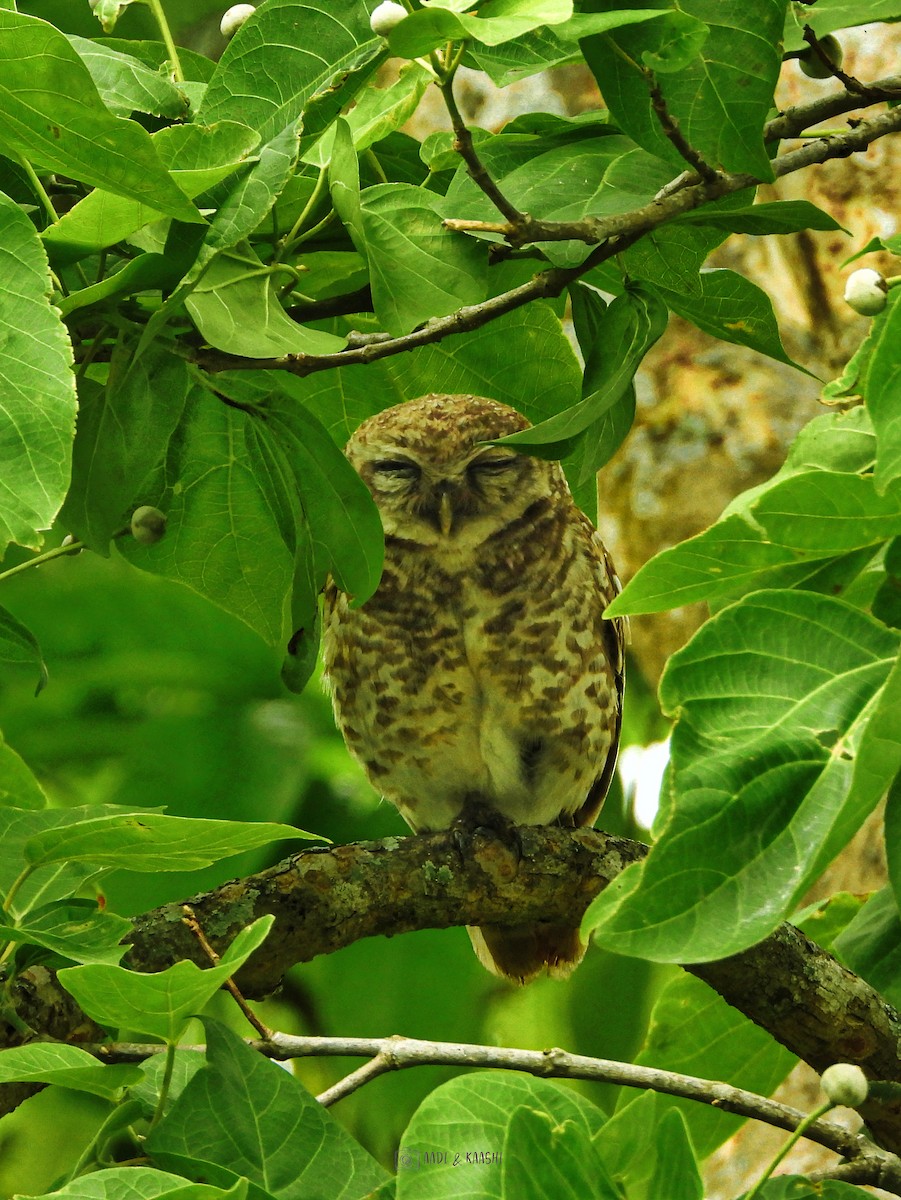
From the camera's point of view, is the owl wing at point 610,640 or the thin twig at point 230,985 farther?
the owl wing at point 610,640

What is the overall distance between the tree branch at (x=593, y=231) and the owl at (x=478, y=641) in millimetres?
955

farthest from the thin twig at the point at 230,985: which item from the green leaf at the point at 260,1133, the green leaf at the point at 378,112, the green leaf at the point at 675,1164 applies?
the green leaf at the point at 378,112

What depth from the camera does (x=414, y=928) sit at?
1403 millimetres

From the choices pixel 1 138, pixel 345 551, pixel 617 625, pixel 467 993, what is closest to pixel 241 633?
pixel 467 993

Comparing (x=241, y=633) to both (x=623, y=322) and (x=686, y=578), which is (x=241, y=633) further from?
(x=686, y=578)

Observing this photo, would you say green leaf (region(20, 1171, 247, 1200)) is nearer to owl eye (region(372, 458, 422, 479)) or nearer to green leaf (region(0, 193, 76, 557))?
green leaf (region(0, 193, 76, 557))

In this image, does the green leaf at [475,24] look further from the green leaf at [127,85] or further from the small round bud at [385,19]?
the green leaf at [127,85]

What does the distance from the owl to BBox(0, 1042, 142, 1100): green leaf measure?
1082 millimetres

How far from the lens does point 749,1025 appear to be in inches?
56.2

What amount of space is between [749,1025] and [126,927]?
2.57 feet

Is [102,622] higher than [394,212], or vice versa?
[394,212]

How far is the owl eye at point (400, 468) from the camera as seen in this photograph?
2.05 m

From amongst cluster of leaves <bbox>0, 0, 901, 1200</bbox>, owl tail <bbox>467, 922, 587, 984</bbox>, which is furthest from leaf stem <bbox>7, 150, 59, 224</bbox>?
owl tail <bbox>467, 922, 587, 984</bbox>

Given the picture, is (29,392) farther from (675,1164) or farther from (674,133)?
(675,1164)
